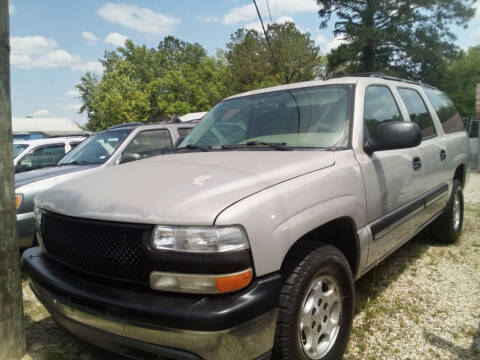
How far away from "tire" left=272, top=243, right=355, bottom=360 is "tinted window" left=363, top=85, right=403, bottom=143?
1065 mm

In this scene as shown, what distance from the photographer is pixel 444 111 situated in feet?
14.3

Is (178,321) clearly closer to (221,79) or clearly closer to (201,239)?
(201,239)

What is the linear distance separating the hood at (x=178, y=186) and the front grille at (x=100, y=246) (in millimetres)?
53

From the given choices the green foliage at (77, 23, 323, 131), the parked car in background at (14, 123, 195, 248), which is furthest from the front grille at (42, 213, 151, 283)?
the green foliage at (77, 23, 323, 131)

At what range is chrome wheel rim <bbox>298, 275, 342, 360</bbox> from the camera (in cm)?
190

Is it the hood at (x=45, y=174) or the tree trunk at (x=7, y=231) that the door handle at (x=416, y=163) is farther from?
the hood at (x=45, y=174)

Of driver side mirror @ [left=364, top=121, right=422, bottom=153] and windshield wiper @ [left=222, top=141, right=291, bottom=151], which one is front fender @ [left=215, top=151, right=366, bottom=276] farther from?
windshield wiper @ [left=222, top=141, right=291, bottom=151]

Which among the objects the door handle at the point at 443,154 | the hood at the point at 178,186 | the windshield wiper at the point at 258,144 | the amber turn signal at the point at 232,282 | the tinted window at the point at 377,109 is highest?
the tinted window at the point at 377,109

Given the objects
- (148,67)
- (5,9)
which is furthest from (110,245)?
(148,67)

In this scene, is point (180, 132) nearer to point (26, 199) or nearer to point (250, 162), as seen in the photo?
point (26, 199)

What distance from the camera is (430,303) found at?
9.66 feet

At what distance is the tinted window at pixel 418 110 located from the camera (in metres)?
3.44

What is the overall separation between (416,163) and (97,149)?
4.37 m

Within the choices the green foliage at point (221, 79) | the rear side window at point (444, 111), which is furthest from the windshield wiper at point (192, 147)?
the green foliage at point (221, 79)
